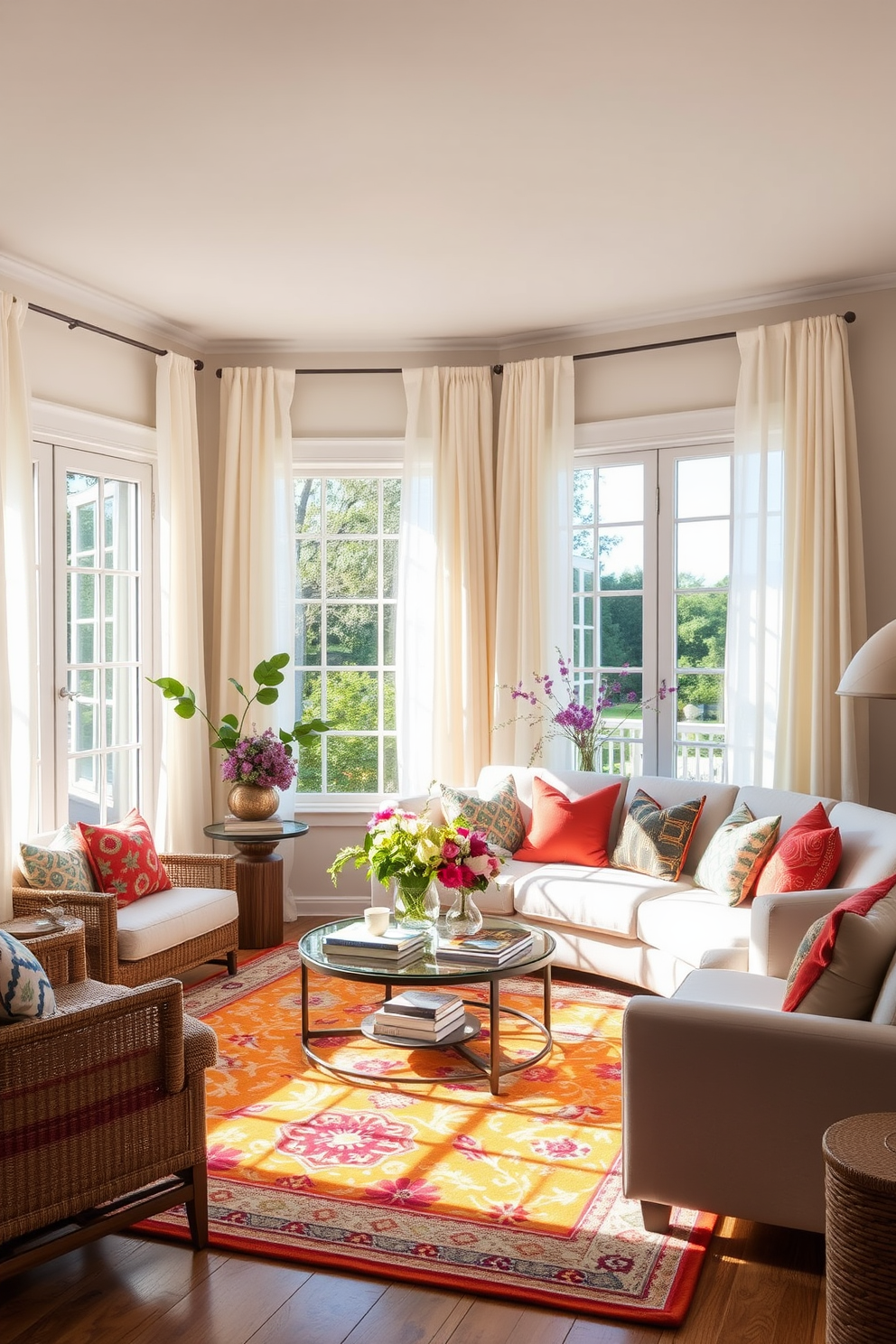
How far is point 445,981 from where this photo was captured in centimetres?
354

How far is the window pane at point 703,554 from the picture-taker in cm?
561

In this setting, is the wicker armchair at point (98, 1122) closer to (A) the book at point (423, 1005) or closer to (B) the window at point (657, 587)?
(A) the book at point (423, 1005)

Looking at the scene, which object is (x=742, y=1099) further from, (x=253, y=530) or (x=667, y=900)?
(x=253, y=530)

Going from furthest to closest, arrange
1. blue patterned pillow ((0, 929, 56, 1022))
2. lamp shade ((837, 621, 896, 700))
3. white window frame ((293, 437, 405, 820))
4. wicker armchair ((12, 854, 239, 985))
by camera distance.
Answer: white window frame ((293, 437, 405, 820)), wicker armchair ((12, 854, 239, 985)), lamp shade ((837, 621, 896, 700)), blue patterned pillow ((0, 929, 56, 1022))

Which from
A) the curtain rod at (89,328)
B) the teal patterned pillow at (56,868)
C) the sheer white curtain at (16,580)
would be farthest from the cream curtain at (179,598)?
the teal patterned pillow at (56,868)

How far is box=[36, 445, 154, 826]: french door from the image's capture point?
5.14 m

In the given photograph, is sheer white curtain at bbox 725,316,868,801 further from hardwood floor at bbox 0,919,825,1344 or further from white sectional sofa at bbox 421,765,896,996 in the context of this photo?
hardwood floor at bbox 0,919,825,1344

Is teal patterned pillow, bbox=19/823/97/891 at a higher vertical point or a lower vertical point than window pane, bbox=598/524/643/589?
lower

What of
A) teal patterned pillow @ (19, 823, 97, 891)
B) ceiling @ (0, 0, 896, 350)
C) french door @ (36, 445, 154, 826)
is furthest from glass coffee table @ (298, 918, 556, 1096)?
ceiling @ (0, 0, 896, 350)

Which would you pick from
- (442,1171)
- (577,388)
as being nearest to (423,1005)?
(442,1171)

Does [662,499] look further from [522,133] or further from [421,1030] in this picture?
[421,1030]

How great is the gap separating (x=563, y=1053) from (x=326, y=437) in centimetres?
367

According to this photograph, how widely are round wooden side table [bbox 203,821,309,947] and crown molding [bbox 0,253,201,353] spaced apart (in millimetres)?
2621

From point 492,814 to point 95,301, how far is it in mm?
3141
